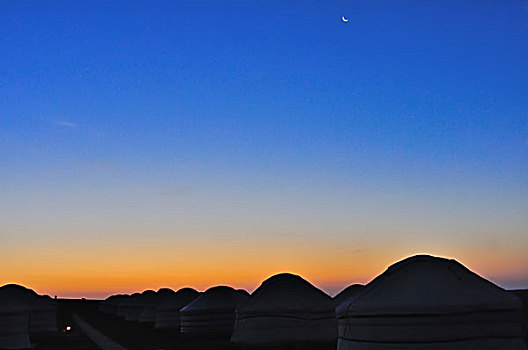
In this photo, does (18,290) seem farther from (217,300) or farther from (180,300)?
(217,300)

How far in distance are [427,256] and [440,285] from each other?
120 cm

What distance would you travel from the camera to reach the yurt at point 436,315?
1338 centimetres

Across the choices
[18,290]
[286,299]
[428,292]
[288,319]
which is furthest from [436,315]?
[18,290]

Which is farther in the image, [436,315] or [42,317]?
[42,317]

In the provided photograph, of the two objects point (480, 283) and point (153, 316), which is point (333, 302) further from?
point (153, 316)

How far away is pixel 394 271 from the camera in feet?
50.4

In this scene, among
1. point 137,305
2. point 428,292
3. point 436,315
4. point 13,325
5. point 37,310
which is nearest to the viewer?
point 436,315

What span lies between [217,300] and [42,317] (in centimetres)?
1035

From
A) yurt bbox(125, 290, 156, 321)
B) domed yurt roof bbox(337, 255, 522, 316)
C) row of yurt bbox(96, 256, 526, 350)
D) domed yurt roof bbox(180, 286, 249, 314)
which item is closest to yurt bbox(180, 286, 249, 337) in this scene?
domed yurt roof bbox(180, 286, 249, 314)

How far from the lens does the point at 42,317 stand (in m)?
35.6

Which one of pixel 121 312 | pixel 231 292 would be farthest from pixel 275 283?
pixel 121 312

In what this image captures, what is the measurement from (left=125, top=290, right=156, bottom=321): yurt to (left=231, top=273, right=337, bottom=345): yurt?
32199 mm

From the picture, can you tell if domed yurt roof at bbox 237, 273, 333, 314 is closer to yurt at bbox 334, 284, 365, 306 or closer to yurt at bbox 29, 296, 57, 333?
yurt at bbox 334, 284, 365, 306

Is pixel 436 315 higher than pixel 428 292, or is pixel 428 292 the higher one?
pixel 428 292
